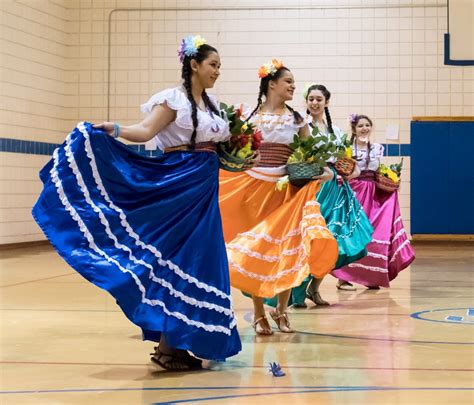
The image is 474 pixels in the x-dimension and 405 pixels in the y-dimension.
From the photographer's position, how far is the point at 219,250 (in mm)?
4445

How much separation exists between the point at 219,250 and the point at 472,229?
9.85 m

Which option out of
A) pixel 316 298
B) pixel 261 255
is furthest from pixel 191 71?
pixel 316 298

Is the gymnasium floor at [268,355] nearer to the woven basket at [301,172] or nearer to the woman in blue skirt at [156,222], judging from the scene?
the woman in blue skirt at [156,222]

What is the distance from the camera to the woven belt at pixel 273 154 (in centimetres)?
573

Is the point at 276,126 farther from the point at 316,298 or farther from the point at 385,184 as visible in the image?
the point at 385,184

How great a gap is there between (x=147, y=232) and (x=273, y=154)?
5.60ft

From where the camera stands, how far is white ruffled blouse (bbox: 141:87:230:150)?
14.5 ft

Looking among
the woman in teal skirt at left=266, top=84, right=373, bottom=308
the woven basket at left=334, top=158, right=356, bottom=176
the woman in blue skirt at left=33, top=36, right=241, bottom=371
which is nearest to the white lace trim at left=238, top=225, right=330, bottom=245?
the woman in blue skirt at left=33, top=36, right=241, bottom=371

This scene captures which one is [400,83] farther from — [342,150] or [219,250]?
[219,250]

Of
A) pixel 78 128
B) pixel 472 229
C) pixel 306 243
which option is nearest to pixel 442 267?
pixel 472 229

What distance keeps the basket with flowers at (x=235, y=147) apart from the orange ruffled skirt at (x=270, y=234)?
74 cm

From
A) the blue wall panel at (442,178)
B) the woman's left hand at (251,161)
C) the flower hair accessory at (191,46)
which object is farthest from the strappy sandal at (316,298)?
the blue wall panel at (442,178)

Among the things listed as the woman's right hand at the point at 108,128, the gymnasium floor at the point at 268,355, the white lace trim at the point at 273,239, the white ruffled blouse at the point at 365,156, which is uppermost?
the white ruffled blouse at the point at 365,156

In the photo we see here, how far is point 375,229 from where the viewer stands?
329 inches
